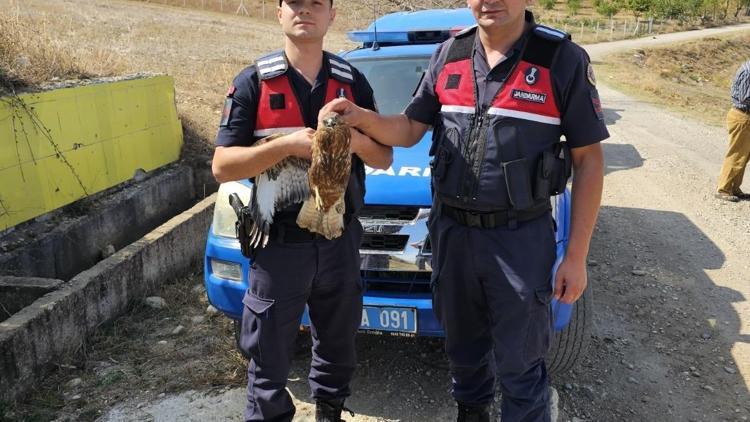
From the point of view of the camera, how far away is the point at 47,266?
13.3 feet

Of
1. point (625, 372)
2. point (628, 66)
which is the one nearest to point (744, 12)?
point (628, 66)

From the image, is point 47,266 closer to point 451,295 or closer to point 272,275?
point 272,275

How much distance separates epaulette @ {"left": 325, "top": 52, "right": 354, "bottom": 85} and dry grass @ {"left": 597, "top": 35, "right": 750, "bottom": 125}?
1220cm

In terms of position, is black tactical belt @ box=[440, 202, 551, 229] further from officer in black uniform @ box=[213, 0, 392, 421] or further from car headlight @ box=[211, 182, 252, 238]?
car headlight @ box=[211, 182, 252, 238]

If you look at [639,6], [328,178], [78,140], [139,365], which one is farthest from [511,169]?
[639,6]

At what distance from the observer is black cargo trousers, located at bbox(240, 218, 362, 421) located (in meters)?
2.19

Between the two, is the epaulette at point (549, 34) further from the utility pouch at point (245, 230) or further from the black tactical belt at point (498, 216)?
the utility pouch at point (245, 230)

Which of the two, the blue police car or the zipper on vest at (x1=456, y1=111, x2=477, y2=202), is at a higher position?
the zipper on vest at (x1=456, y1=111, x2=477, y2=202)

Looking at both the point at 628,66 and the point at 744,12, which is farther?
the point at 744,12

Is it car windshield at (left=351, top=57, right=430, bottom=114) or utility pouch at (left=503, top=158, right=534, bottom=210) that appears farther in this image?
car windshield at (left=351, top=57, right=430, bottom=114)

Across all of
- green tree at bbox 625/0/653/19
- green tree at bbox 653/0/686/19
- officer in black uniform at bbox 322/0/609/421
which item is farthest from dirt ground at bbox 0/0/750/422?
green tree at bbox 625/0/653/19

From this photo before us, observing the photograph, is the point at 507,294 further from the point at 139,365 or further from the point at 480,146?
the point at 139,365

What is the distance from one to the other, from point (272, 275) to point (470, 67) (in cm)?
107

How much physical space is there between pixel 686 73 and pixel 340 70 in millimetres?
27377
